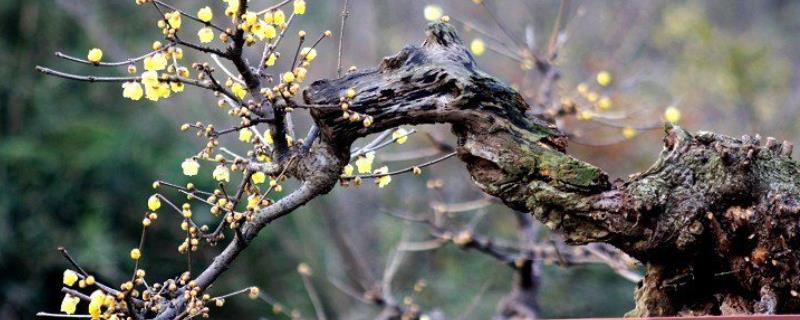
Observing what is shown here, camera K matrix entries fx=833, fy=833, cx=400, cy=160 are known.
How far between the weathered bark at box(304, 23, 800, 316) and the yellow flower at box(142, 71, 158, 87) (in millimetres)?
276

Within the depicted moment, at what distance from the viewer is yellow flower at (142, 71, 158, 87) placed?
1288 mm

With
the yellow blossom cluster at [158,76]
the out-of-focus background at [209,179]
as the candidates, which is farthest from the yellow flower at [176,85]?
the out-of-focus background at [209,179]

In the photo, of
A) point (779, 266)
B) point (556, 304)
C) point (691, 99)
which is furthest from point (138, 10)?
point (779, 266)

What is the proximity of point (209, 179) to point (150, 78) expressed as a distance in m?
3.68

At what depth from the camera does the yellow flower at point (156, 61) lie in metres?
1.28

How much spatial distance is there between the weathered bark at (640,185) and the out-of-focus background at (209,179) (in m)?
1.54

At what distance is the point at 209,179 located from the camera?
4887 millimetres

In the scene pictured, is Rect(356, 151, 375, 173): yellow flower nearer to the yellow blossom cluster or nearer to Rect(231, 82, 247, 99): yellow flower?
Rect(231, 82, 247, 99): yellow flower

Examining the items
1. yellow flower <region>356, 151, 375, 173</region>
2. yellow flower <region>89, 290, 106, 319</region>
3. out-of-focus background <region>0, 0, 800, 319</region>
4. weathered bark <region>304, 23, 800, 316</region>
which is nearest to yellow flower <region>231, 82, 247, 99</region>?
weathered bark <region>304, 23, 800, 316</region>

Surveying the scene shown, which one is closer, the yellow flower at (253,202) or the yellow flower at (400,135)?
the yellow flower at (253,202)

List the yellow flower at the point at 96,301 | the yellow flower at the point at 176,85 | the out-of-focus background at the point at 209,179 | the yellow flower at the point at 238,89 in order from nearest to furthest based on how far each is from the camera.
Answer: the yellow flower at the point at 96,301
the yellow flower at the point at 176,85
the yellow flower at the point at 238,89
the out-of-focus background at the point at 209,179

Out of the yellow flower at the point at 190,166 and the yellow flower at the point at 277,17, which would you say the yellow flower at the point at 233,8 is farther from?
the yellow flower at the point at 190,166

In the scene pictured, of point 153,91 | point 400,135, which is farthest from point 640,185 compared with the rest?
point 153,91

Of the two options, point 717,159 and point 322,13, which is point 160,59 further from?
point 322,13
